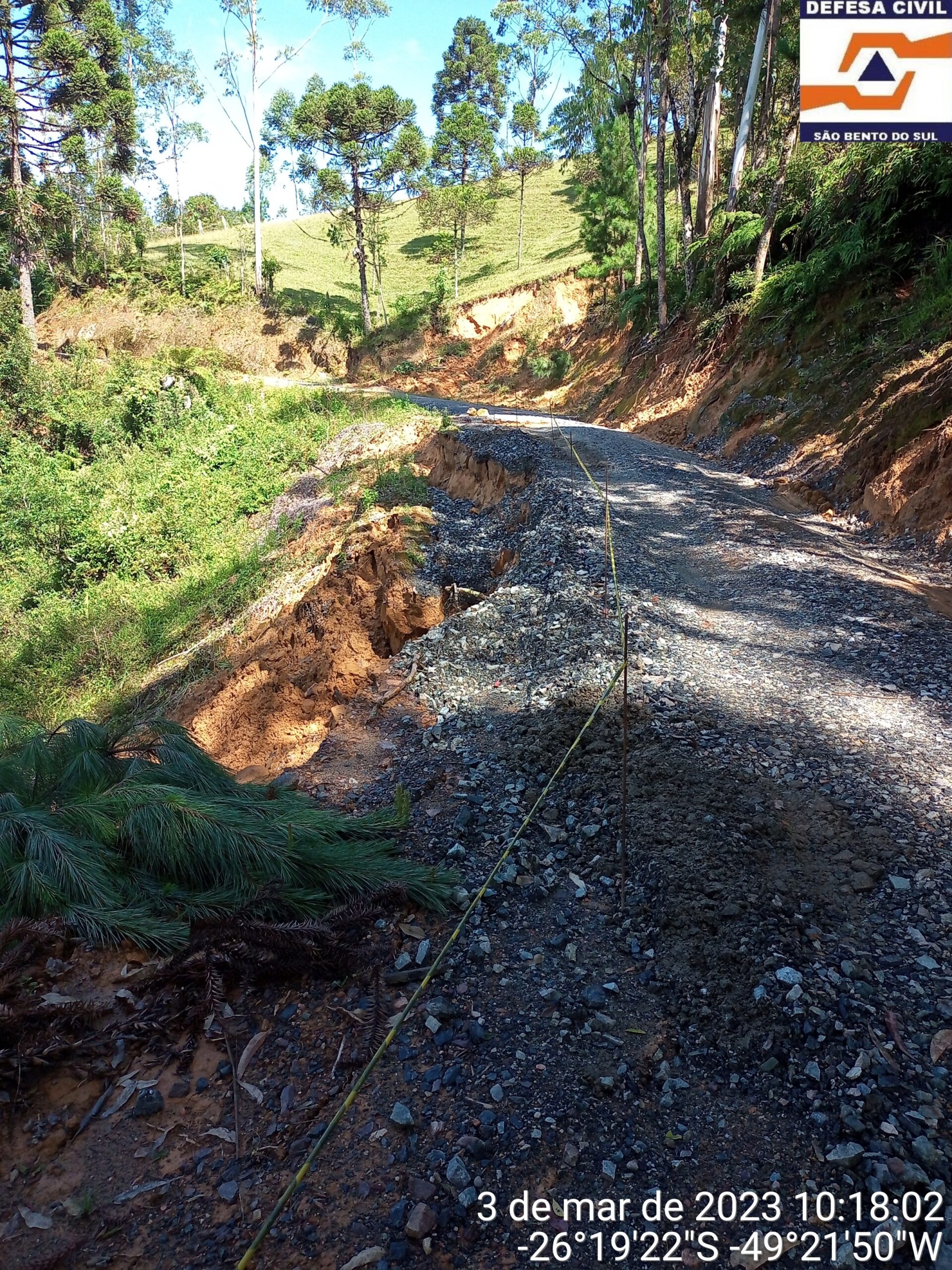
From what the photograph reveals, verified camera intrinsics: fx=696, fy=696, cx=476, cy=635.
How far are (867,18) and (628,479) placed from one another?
6.02 metres

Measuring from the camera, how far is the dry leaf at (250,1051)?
2339 mm

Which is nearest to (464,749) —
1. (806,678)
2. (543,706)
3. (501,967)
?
(543,706)

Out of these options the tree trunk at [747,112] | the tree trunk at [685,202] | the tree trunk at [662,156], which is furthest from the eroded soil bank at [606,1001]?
the tree trunk at [747,112]

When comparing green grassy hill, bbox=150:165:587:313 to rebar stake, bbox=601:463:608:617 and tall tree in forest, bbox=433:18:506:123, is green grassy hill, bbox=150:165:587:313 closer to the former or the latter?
tall tree in forest, bbox=433:18:506:123

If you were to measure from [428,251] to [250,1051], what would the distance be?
4793 cm

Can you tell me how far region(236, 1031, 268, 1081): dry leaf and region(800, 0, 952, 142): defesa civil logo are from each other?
38.3 ft

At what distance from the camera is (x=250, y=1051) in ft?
7.88

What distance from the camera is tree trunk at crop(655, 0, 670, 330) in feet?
48.5

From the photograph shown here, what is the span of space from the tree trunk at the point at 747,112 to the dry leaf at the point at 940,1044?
17.4 meters

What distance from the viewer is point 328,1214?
77.0 inches

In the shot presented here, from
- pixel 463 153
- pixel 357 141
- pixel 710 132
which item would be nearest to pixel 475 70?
pixel 463 153

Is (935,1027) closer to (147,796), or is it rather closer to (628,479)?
(147,796)

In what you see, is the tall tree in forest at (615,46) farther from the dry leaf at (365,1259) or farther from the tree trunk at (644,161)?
the dry leaf at (365,1259)

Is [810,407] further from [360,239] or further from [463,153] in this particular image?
[463,153]
